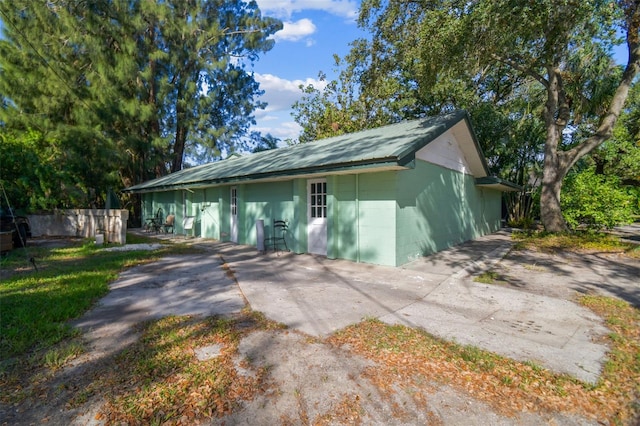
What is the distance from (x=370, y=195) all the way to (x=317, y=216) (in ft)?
6.30

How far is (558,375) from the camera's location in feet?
9.41

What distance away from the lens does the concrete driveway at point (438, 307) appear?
11.4 feet

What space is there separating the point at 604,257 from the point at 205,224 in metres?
13.5

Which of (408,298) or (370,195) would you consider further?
(370,195)

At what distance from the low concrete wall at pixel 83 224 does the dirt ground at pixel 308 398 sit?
31.3 ft

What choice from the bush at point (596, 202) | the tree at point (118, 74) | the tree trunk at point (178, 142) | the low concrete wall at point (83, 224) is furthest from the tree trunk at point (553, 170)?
the tree trunk at point (178, 142)

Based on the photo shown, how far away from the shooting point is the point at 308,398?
2545 mm

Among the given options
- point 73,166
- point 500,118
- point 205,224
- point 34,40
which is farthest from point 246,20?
point 500,118

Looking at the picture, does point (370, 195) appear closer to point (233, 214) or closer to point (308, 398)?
point (308, 398)

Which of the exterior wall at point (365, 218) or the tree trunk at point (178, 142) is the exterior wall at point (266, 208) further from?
the tree trunk at point (178, 142)

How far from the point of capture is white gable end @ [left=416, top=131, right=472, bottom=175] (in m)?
9.10

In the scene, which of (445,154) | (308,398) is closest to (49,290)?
(308,398)

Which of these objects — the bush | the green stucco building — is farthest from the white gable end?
the bush

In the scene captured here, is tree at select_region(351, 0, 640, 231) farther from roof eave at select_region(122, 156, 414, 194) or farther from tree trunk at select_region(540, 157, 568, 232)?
roof eave at select_region(122, 156, 414, 194)
